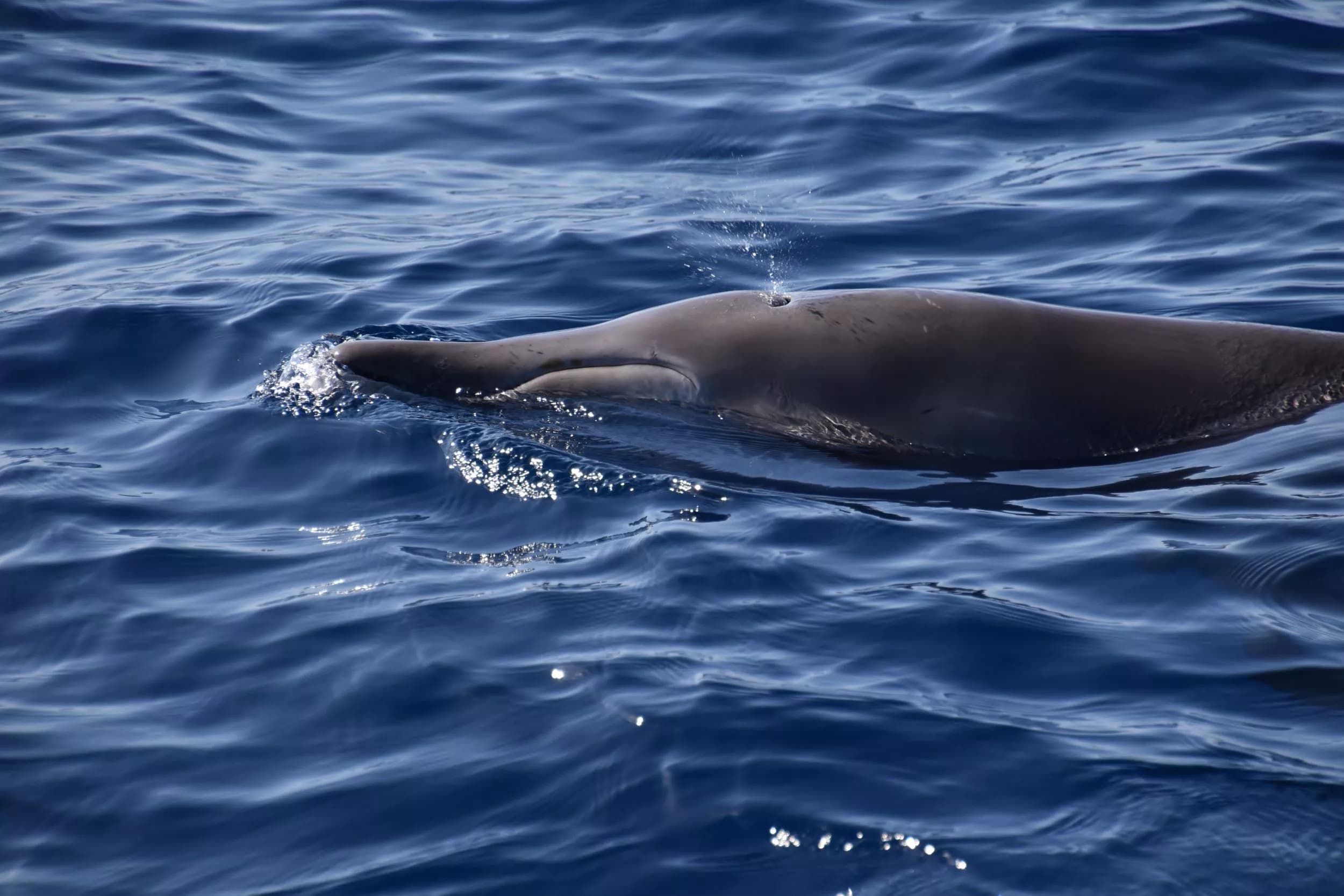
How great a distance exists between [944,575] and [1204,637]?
98 cm

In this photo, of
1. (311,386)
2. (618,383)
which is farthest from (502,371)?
(311,386)

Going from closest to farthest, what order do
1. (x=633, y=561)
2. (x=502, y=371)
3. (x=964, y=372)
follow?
1. (x=633, y=561)
2. (x=964, y=372)
3. (x=502, y=371)

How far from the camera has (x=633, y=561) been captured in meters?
5.93

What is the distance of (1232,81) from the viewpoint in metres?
13.4

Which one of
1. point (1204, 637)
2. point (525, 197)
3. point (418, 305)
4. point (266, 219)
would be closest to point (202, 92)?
point (266, 219)

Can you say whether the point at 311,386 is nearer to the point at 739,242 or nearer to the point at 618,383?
the point at 618,383

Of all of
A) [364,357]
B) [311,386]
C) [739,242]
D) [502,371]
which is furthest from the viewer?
[739,242]

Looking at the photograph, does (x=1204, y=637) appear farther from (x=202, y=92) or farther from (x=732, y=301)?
(x=202, y=92)

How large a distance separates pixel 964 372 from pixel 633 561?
185 centimetres

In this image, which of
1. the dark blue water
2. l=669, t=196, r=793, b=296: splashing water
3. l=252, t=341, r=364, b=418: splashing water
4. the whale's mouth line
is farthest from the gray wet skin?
l=669, t=196, r=793, b=296: splashing water

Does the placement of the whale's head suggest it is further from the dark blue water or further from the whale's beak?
the dark blue water

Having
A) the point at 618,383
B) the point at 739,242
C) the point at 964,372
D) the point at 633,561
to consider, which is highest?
the point at 964,372

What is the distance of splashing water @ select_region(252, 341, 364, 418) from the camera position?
7.57 metres

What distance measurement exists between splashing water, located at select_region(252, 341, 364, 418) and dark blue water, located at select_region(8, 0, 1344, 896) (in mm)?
31
